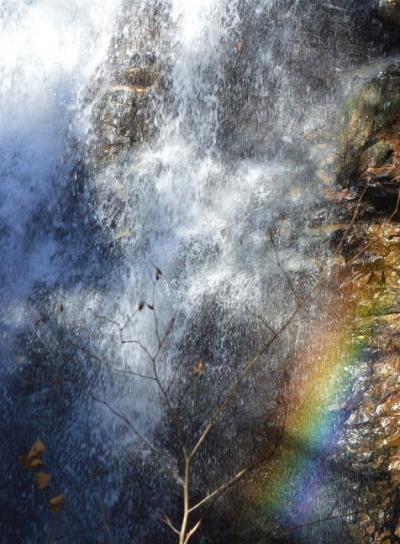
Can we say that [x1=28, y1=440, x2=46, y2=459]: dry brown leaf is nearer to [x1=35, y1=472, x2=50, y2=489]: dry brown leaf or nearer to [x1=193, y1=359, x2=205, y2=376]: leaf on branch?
[x1=35, y1=472, x2=50, y2=489]: dry brown leaf

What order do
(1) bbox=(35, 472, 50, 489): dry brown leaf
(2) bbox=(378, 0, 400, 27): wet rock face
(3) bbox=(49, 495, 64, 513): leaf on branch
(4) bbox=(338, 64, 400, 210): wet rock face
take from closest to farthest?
(3) bbox=(49, 495, 64, 513): leaf on branch < (1) bbox=(35, 472, 50, 489): dry brown leaf < (4) bbox=(338, 64, 400, 210): wet rock face < (2) bbox=(378, 0, 400, 27): wet rock face

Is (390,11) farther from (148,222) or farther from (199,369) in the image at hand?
(199,369)

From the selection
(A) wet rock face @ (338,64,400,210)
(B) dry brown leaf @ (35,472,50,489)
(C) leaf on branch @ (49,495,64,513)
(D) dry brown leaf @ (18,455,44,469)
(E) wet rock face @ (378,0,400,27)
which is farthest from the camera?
(E) wet rock face @ (378,0,400,27)

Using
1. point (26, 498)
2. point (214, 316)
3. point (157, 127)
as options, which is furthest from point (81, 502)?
point (157, 127)

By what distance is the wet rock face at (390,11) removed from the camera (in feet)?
23.6

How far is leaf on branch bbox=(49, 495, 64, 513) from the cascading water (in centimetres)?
8

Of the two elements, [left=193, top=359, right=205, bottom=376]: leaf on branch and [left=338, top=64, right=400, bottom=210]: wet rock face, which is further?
[left=338, top=64, right=400, bottom=210]: wet rock face

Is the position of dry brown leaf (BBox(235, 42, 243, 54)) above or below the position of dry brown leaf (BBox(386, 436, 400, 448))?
above

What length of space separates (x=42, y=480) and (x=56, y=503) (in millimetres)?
281

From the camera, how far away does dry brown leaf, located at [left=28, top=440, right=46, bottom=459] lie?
5641 mm

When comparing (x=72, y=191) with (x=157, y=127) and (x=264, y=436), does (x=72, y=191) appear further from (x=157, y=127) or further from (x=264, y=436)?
(x=264, y=436)

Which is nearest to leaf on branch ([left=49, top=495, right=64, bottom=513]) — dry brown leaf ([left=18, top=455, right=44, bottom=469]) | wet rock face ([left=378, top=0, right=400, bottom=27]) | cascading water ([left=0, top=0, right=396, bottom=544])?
A: cascading water ([left=0, top=0, right=396, bottom=544])

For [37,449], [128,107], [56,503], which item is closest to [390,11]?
[128,107]

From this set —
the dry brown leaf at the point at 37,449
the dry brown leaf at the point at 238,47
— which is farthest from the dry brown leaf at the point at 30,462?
the dry brown leaf at the point at 238,47
